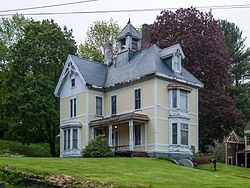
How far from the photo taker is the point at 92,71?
41.7 meters

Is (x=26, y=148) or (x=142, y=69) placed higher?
(x=142, y=69)

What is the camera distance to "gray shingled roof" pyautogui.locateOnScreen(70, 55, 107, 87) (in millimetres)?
40375

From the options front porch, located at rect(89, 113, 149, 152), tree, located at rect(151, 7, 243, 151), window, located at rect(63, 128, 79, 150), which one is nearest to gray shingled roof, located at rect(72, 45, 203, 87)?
front porch, located at rect(89, 113, 149, 152)

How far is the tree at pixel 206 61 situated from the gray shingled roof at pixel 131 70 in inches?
275

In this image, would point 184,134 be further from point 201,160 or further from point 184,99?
point 184,99

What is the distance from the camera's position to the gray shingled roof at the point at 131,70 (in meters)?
37.1

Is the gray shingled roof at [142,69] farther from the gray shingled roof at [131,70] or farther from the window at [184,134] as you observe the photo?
the window at [184,134]

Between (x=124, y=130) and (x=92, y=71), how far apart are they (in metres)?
6.25

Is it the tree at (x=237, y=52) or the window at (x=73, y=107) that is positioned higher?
the tree at (x=237, y=52)

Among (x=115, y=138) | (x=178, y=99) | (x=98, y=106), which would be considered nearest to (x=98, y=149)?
(x=115, y=138)

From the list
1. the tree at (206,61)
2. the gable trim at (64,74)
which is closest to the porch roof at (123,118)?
the gable trim at (64,74)

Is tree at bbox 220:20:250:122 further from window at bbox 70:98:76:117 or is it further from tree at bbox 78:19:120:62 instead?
window at bbox 70:98:76:117

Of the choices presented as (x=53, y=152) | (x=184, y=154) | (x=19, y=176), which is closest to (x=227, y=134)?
(x=184, y=154)

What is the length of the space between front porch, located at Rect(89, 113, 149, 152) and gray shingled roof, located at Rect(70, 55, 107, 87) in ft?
11.6
